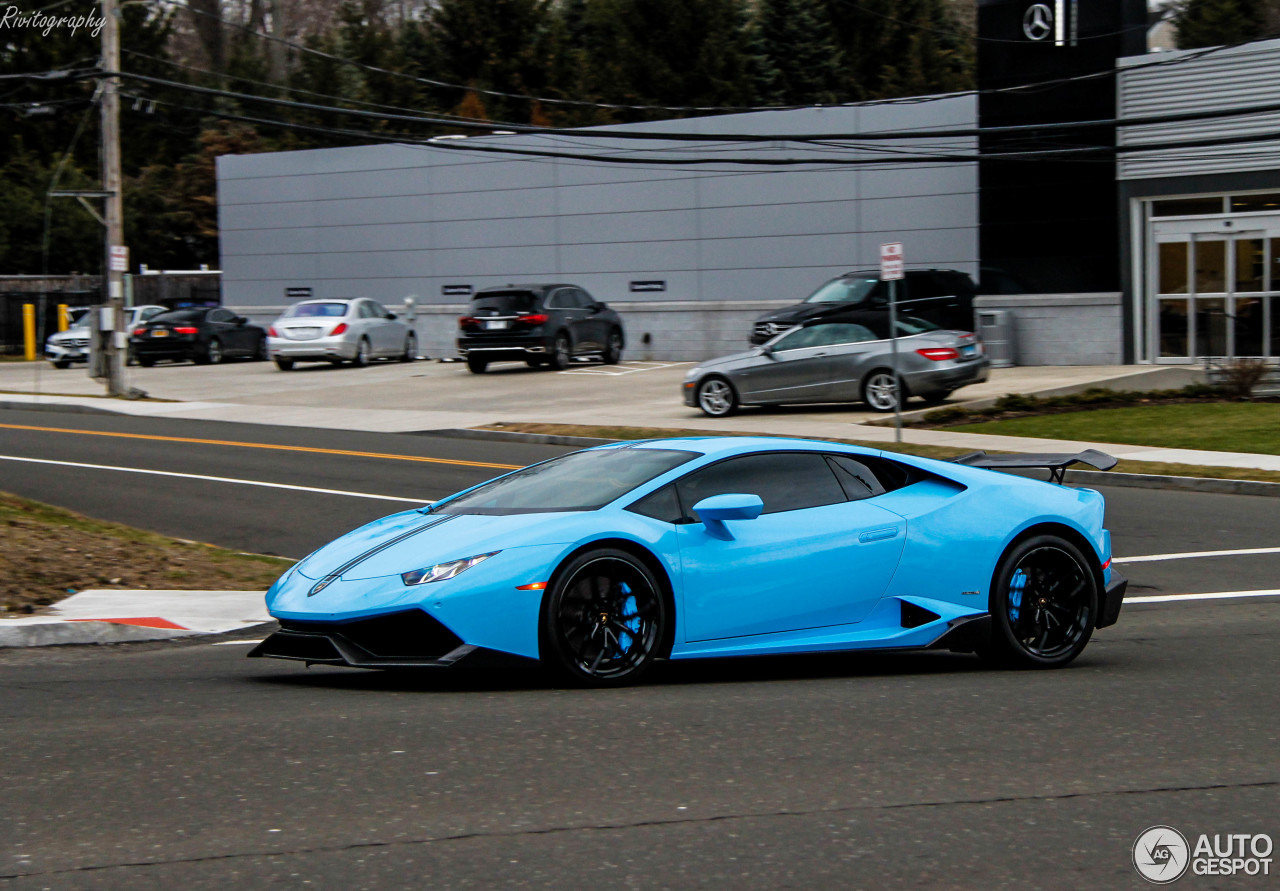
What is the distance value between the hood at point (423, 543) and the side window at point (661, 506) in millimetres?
350

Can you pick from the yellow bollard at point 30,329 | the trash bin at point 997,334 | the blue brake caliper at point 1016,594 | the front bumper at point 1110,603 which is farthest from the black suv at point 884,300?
the yellow bollard at point 30,329

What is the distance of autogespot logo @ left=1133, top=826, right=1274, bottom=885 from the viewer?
4449mm

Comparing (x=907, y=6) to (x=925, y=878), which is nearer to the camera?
(x=925, y=878)

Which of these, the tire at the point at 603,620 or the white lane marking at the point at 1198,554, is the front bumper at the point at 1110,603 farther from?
the white lane marking at the point at 1198,554

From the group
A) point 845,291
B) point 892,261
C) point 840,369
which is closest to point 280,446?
point 892,261

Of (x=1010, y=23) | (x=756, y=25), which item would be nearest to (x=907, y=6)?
(x=756, y=25)

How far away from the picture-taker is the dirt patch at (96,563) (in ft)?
31.8

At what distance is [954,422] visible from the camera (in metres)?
22.2

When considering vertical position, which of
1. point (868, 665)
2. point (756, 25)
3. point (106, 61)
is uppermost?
point (756, 25)

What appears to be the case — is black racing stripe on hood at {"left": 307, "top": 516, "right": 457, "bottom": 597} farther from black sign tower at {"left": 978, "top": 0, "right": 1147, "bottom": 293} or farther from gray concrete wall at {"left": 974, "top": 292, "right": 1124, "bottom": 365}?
gray concrete wall at {"left": 974, "top": 292, "right": 1124, "bottom": 365}


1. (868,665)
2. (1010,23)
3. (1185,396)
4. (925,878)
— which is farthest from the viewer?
(1010,23)

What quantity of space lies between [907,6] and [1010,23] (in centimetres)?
2886

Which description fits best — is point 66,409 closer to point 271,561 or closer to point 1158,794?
point 271,561

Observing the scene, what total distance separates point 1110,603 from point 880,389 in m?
16.0
